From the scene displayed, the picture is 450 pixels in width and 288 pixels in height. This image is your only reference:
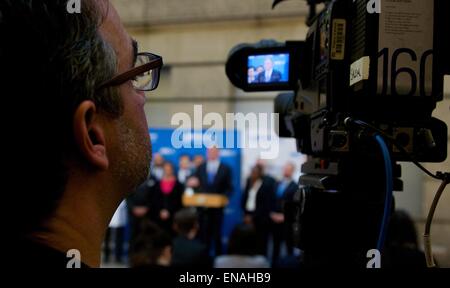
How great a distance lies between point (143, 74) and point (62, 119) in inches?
8.7

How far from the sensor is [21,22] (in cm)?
94

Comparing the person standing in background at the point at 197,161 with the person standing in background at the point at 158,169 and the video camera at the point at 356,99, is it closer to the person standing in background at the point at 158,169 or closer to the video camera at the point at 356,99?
the person standing in background at the point at 158,169

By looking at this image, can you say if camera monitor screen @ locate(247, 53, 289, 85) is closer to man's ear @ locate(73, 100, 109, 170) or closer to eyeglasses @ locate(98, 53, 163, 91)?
eyeglasses @ locate(98, 53, 163, 91)

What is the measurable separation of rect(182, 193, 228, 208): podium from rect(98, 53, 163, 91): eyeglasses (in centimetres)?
466

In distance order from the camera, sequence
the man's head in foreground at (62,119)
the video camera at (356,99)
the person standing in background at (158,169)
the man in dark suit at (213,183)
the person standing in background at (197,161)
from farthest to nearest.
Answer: the person standing in background at (158,169)
the man in dark suit at (213,183)
the person standing in background at (197,161)
the video camera at (356,99)
the man's head in foreground at (62,119)

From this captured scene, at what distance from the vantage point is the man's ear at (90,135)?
976 millimetres

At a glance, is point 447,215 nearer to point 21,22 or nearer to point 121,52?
point 121,52

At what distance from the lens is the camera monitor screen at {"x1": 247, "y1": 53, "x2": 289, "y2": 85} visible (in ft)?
5.19

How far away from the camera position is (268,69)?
5.27 ft

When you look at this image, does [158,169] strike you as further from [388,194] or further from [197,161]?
[388,194]

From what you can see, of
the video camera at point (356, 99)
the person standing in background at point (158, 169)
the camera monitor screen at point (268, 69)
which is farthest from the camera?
the person standing in background at point (158, 169)

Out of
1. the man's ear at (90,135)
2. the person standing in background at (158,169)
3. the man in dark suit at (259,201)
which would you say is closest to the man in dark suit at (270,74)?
the man's ear at (90,135)

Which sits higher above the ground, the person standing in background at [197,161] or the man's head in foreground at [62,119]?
the man's head in foreground at [62,119]

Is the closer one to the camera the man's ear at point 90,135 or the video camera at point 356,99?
the man's ear at point 90,135
